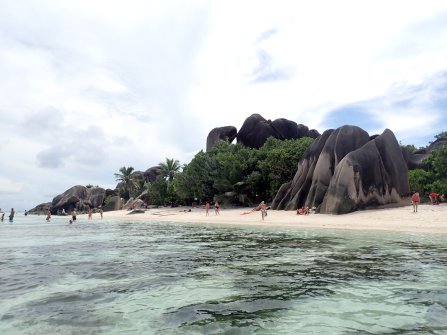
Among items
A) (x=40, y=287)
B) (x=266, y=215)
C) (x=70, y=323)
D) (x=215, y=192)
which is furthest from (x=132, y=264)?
(x=215, y=192)

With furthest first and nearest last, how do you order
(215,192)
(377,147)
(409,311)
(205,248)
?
(215,192), (377,147), (205,248), (409,311)

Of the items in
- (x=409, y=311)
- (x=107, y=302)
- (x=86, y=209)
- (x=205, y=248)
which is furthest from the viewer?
(x=86, y=209)

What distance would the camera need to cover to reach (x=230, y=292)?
8.31m

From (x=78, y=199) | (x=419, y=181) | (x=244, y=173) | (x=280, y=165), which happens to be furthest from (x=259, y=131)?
(x=78, y=199)

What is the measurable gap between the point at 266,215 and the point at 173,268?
25.3m

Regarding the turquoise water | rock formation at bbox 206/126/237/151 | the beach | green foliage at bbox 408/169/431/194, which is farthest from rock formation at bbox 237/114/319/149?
the turquoise water

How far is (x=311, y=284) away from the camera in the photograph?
8836 millimetres

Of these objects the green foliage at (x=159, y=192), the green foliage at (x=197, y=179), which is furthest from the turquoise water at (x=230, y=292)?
the green foliage at (x=159, y=192)

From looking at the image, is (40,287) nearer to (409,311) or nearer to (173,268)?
(173,268)

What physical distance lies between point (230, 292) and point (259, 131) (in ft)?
214

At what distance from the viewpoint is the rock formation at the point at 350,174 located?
3175 cm

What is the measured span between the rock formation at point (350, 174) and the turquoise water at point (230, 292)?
1737 cm

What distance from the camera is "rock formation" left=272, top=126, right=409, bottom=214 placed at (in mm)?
31750

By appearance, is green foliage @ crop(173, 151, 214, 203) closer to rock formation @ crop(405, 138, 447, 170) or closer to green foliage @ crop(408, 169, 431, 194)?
green foliage @ crop(408, 169, 431, 194)
